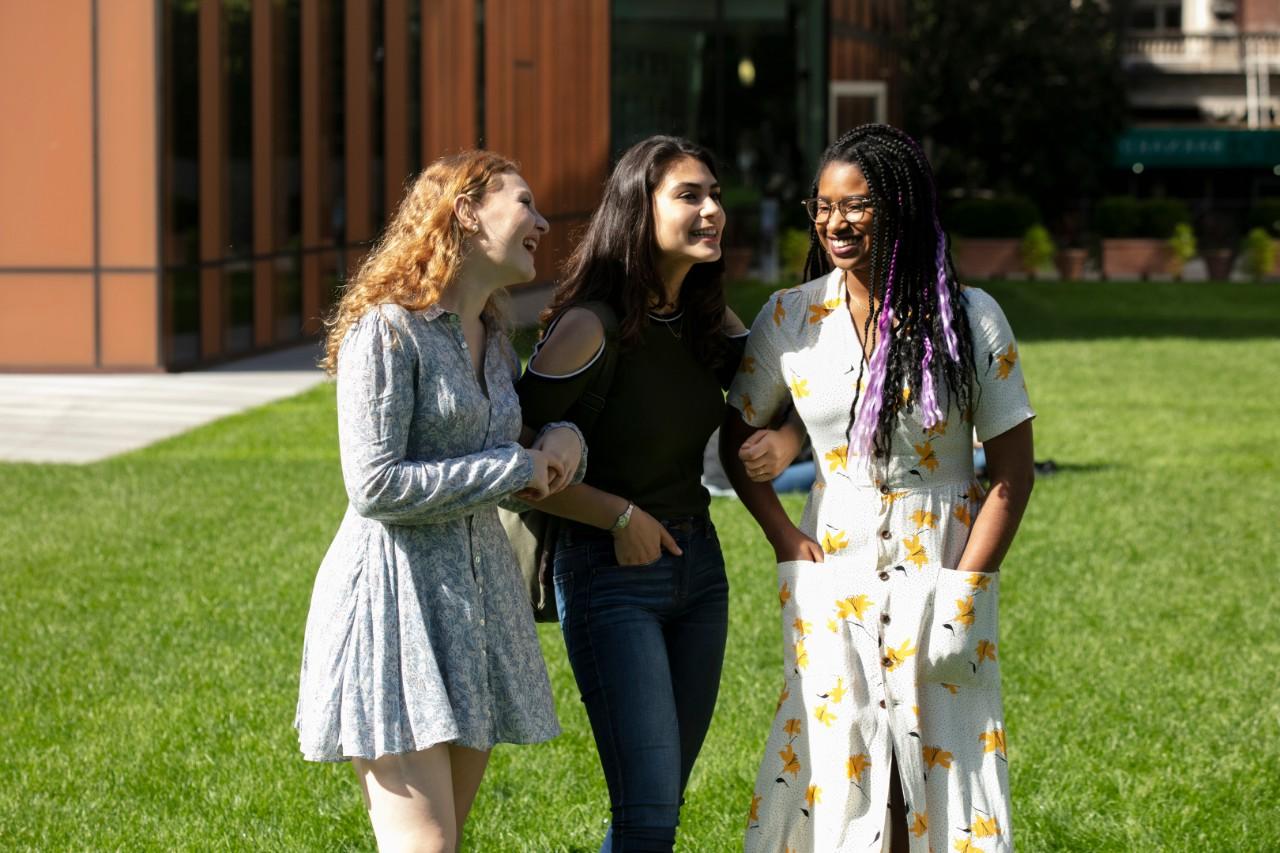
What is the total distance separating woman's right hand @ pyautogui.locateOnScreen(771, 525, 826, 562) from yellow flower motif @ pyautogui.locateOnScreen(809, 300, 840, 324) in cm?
42

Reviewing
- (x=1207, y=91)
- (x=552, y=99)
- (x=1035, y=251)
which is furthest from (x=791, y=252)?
(x=1207, y=91)

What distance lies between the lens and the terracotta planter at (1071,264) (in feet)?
109

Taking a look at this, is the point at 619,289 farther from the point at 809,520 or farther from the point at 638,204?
the point at 809,520

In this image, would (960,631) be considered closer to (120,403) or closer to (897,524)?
(897,524)

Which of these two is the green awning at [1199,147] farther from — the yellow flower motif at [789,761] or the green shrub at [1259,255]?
the yellow flower motif at [789,761]

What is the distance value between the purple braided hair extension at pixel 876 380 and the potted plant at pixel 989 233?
30.3 m

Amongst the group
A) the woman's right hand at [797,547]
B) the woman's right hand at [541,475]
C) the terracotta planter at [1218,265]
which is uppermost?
the terracotta planter at [1218,265]

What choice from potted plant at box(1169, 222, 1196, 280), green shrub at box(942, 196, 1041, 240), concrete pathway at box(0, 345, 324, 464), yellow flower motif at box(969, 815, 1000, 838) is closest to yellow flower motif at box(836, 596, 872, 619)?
yellow flower motif at box(969, 815, 1000, 838)

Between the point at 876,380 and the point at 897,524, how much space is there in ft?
0.94

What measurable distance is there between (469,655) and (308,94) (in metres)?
18.9

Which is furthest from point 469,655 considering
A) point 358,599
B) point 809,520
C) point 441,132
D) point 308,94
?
point 441,132

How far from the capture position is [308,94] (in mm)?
21609

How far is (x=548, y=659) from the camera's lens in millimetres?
7312

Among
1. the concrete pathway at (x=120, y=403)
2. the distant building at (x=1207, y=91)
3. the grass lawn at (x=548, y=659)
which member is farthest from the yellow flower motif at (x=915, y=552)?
the distant building at (x=1207, y=91)
